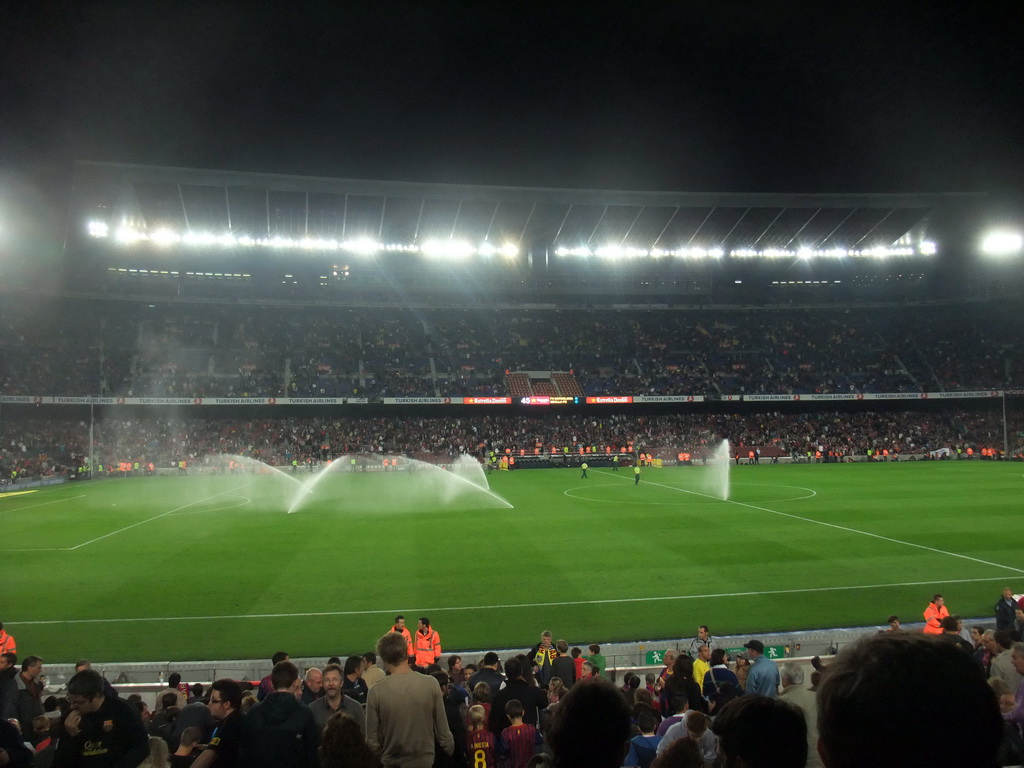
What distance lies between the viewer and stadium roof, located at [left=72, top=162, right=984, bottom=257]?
5134 cm

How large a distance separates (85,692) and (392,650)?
2311 millimetres

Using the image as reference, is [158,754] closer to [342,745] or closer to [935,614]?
[342,745]

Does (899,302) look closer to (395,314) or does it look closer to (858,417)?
Answer: (858,417)

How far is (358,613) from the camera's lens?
14.4m

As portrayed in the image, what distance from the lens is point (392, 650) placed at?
16.9ft

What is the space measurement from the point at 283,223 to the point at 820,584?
55.5 metres

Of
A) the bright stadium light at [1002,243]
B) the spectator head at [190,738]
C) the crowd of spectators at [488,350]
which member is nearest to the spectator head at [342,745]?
the spectator head at [190,738]

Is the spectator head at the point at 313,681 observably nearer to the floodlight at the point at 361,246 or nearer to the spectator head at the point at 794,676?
the spectator head at the point at 794,676

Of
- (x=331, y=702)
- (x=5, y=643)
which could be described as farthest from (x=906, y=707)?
(x=5, y=643)

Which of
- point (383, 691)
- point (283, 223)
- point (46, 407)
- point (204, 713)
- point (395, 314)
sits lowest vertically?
point (204, 713)

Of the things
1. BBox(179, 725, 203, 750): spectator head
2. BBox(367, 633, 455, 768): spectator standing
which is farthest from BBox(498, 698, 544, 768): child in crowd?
BBox(179, 725, 203, 750): spectator head

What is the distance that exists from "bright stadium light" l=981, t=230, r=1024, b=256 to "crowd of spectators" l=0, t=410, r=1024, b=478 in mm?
16031

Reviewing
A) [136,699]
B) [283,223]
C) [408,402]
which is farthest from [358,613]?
[283,223]

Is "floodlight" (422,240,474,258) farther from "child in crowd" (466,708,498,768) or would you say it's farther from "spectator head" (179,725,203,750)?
"spectator head" (179,725,203,750)
